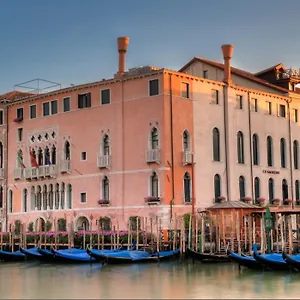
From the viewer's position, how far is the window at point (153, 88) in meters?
27.2

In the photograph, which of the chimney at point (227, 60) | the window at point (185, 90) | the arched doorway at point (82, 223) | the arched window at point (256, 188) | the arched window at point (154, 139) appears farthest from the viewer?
the arched window at point (256, 188)

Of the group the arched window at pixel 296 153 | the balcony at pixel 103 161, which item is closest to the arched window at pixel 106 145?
the balcony at pixel 103 161

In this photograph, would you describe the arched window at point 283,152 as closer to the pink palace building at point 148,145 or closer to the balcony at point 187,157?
the pink palace building at point 148,145

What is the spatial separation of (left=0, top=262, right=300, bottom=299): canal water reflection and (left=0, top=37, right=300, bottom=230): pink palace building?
4.49m

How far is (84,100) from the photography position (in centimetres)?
2920

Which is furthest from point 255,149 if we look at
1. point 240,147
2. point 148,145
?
point 148,145

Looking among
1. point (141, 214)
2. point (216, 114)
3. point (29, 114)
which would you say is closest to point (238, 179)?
point (216, 114)

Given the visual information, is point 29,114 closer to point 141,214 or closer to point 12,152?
point 12,152

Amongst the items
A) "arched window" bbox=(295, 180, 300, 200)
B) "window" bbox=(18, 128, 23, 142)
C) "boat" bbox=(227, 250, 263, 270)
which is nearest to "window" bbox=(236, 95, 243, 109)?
"arched window" bbox=(295, 180, 300, 200)

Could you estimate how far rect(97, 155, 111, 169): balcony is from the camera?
28047 mm

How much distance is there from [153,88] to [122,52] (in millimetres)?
2283

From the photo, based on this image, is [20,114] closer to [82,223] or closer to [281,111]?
[82,223]

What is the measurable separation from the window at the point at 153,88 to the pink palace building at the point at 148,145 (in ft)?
0.15

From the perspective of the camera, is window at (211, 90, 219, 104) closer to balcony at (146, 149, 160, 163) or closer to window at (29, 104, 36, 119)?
balcony at (146, 149, 160, 163)
